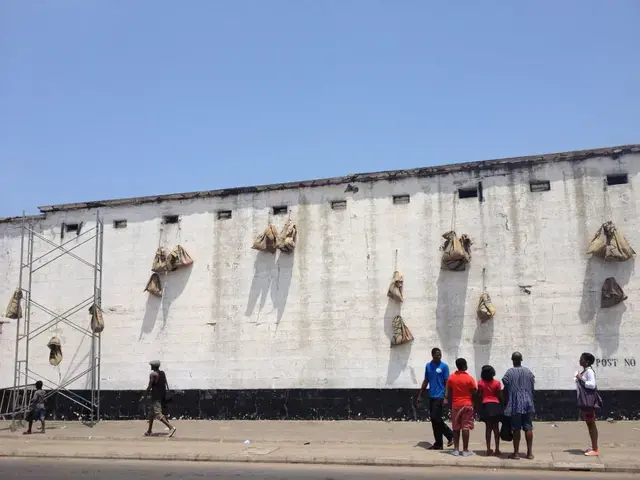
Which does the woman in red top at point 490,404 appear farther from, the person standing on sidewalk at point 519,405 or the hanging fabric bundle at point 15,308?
the hanging fabric bundle at point 15,308

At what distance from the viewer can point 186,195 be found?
17219mm

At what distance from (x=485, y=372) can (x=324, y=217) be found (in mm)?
6833

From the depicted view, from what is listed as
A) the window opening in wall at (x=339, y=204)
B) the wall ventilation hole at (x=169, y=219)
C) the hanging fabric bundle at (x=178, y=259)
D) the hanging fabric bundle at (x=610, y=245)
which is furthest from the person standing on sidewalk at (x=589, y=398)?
the wall ventilation hole at (x=169, y=219)

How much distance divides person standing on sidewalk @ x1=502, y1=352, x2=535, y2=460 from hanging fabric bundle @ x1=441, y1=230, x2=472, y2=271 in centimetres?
460

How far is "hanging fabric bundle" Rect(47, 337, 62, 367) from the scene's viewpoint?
1719 centimetres

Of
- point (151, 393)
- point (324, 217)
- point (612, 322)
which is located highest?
point (324, 217)

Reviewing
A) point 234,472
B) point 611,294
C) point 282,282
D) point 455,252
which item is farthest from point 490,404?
point 282,282

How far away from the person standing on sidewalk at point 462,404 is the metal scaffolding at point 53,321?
374 inches

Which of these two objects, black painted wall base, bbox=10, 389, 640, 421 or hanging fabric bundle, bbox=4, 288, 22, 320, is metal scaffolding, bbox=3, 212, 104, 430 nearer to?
hanging fabric bundle, bbox=4, 288, 22, 320

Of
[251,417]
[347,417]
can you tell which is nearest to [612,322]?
[347,417]

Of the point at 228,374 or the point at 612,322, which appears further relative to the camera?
the point at 228,374

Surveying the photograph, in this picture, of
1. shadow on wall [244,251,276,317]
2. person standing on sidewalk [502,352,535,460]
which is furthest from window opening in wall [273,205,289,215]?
person standing on sidewalk [502,352,535,460]

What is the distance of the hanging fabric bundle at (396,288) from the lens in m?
15.1

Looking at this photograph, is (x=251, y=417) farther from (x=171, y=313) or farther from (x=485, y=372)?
(x=485, y=372)
